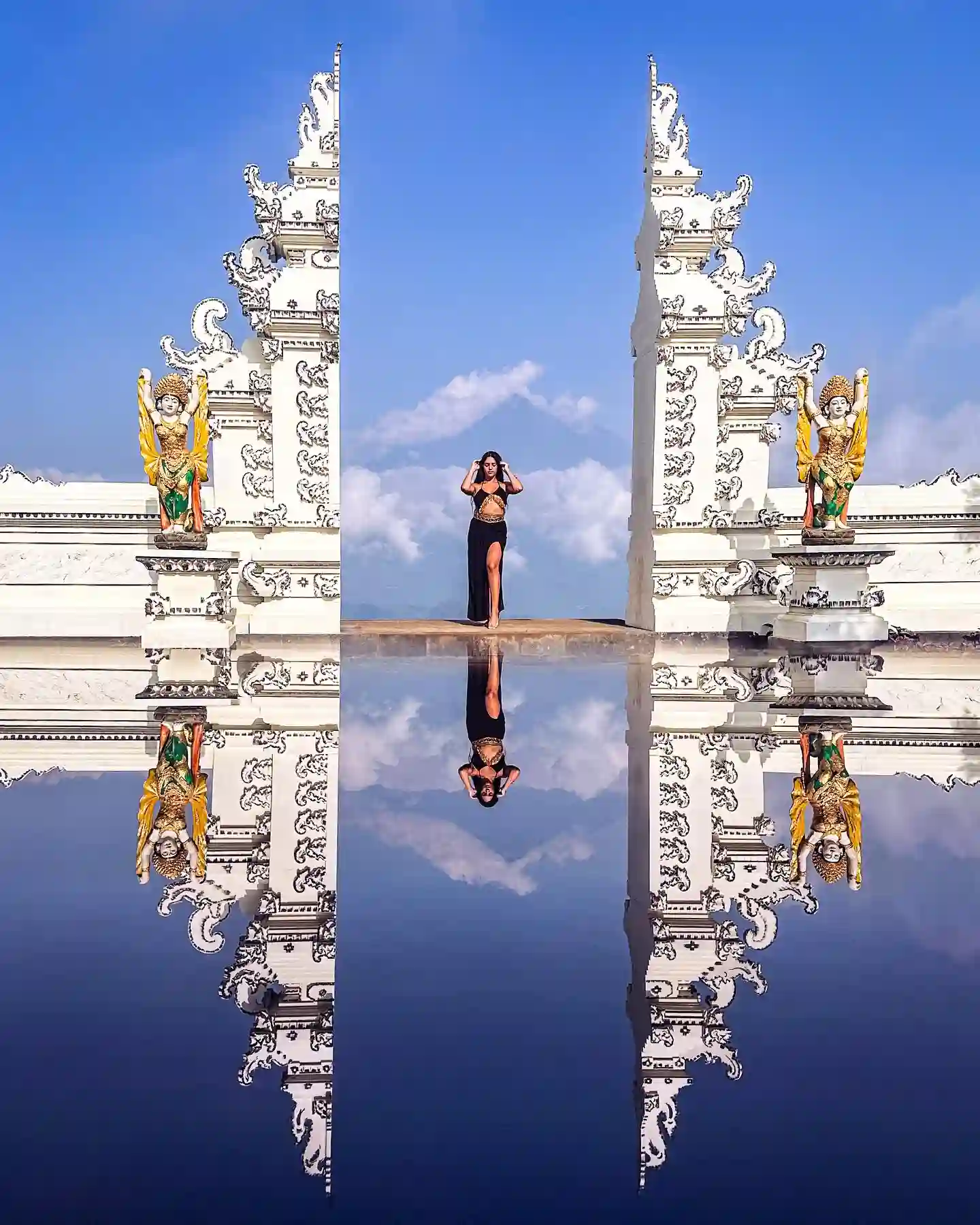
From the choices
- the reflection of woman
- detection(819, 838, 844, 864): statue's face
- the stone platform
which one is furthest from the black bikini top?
detection(819, 838, 844, 864): statue's face

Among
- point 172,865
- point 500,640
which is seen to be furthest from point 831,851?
point 500,640

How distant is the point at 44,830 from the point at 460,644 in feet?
28.2

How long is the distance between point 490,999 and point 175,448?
32.8ft

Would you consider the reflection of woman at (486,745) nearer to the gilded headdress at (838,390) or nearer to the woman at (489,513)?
the woman at (489,513)

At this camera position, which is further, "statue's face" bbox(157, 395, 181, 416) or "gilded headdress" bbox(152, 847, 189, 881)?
"statue's face" bbox(157, 395, 181, 416)

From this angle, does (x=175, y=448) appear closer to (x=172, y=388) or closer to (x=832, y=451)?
(x=172, y=388)

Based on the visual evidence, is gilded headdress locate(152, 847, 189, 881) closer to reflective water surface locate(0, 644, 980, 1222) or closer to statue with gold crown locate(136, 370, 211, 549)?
reflective water surface locate(0, 644, 980, 1222)

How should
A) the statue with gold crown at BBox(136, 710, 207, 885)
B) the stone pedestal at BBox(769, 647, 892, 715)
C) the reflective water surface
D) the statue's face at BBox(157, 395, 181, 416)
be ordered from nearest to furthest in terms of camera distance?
the reflective water surface, the statue with gold crown at BBox(136, 710, 207, 885), the stone pedestal at BBox(769, 647, 892, 715), the statue's face at BBox(157, 395, 181, 416)

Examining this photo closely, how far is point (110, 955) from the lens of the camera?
10.4ft

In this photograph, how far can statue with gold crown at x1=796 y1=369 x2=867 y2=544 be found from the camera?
12719 millimetres

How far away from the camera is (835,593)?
41.8 feet

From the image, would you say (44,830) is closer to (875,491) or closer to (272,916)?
(272,916)

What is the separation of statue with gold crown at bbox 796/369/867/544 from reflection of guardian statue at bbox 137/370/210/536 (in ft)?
20.3

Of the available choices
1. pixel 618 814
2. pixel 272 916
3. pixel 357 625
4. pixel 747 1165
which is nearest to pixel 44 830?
pixel 272 916
